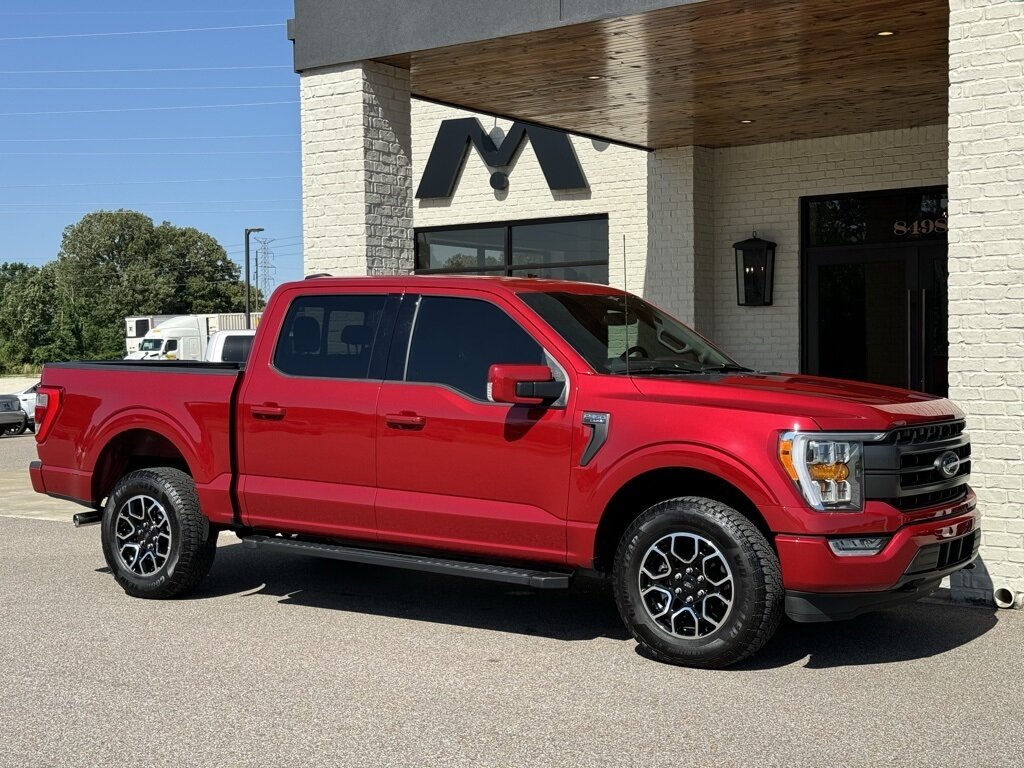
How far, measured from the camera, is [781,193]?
49.1 ft

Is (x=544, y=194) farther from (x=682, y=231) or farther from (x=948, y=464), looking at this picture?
(x=948, y=464)

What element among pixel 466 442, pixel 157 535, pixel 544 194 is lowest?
pixel 157 535

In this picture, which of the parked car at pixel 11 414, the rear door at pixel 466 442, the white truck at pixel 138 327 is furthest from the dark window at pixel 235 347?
the white truck at pixel 138 327

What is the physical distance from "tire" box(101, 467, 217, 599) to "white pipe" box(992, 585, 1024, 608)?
16.4 ft

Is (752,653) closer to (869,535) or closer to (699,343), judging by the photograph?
(869,535)

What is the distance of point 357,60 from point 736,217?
6052mm

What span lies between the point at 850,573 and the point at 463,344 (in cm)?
254

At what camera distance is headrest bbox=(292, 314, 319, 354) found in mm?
7911

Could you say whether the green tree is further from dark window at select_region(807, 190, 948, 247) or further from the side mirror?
the side mirror

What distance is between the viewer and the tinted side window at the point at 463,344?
720 cm

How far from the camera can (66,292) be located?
9562cm

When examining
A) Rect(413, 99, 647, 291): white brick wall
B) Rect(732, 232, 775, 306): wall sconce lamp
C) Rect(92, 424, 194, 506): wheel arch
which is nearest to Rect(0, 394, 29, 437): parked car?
Rect(413, 99, 647, 291): white brick wall

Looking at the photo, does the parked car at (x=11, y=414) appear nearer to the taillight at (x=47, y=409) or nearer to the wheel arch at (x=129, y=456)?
→ the taillight at (x=47, y=409)

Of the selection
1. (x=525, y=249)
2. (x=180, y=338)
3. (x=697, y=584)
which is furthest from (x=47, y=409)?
(x=180, y=338)
